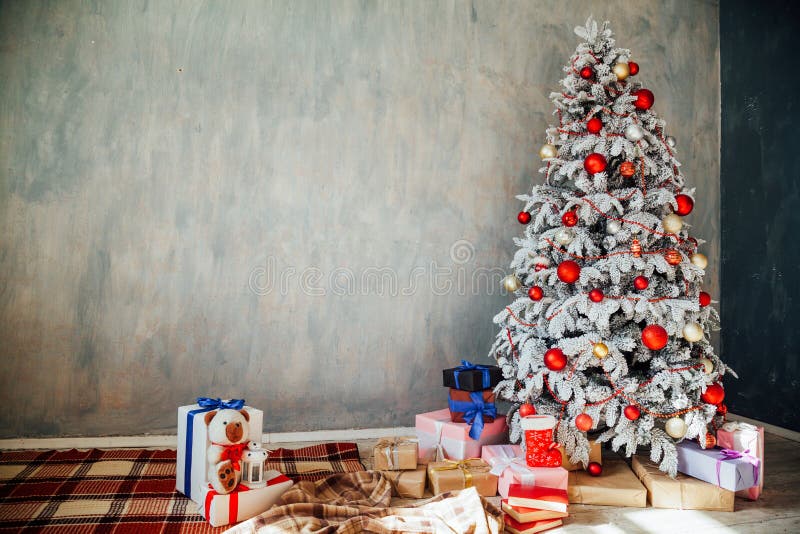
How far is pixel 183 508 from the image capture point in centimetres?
191

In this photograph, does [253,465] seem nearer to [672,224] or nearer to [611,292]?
[611,292]

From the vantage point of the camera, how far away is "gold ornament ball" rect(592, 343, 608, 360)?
214 centimetres

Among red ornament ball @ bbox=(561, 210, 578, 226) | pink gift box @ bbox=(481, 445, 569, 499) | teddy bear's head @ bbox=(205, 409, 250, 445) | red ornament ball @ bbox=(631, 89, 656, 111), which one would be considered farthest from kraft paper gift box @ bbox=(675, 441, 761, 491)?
teddy bear's head @ bbox=(205, 409, 250, 445)

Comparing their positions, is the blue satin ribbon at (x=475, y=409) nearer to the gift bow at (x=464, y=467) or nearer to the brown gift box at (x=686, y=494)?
the gift bow at (x=464, y=467)

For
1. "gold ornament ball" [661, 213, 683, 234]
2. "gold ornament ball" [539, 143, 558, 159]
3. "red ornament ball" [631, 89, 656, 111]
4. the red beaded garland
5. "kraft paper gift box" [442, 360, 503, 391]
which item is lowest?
"kraft paper gift box" [442, 360, 503, 391]

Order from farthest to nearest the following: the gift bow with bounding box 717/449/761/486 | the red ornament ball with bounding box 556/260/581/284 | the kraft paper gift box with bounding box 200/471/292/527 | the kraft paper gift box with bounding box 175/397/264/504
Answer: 1. the red ornament ball with bounding box 556/260/581/284
2. the gift bow with bounding box 717/449/761/486
3. the kraft paper gift box with bounding box 175/397/264/504
4. the kraft paper gift box with bounding box 200/471/292/527

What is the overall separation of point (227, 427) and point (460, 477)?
2.89ft

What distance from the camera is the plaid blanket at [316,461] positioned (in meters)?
2.27

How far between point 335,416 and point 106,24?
88.0 inches


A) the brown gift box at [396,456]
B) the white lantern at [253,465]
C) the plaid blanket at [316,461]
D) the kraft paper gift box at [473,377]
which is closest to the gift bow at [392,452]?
the brown gift box at [396,456]

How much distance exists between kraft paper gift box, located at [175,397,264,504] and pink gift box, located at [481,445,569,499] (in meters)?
0.92

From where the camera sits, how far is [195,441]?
1921 mm

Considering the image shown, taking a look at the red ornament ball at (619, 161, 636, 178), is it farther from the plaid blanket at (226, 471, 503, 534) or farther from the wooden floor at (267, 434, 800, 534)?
the plaid blanket at (226, 471, 503, 534)

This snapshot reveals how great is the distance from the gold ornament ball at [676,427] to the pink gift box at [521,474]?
437 mm
